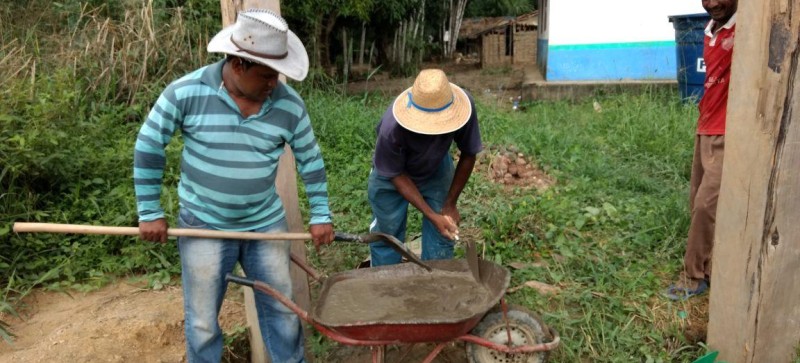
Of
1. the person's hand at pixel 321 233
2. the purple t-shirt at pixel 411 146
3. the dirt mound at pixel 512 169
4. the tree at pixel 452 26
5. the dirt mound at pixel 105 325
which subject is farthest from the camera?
the tree at pixel 452 26

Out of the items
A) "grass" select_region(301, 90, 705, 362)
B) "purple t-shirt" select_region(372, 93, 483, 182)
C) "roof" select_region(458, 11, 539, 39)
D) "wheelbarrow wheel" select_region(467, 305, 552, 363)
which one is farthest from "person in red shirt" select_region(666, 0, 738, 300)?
"roof" select_region(458, 11, 539, 39)

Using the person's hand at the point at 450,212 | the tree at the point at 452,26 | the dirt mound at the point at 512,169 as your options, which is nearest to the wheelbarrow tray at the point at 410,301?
the person's hand at the point at 450,212

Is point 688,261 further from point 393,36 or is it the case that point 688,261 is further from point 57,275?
point 393,36

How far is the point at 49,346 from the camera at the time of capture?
330 cm

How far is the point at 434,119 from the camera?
2.93m

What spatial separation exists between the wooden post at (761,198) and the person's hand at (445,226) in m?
1.22

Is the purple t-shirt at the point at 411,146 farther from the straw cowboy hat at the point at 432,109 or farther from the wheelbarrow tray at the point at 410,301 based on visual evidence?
the wheelbarrow tray at the point at 410,301

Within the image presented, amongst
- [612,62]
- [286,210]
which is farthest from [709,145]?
[612,62]

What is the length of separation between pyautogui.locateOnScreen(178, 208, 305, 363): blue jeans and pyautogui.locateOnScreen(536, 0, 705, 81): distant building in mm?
8205

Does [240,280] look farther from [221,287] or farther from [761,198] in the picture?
[761,198]

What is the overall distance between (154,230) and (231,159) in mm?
440

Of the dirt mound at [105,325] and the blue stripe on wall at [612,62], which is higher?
the blue stripe on wall at [612,62]

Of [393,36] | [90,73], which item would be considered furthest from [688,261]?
[393,36]

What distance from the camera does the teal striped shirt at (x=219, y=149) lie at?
2.42 m
